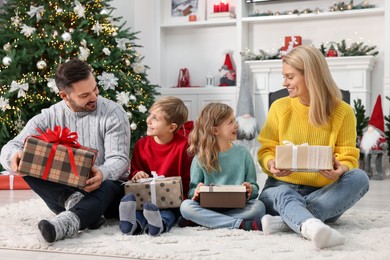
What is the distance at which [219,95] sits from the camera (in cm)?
611

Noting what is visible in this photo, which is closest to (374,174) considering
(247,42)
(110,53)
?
(247,42)

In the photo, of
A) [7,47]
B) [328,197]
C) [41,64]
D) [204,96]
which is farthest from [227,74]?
[328,197]

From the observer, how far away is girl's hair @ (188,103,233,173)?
8.38ft

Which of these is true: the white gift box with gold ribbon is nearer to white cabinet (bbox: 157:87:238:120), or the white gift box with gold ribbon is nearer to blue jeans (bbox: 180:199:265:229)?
blue jeans (bbox: 180:199:265:229)

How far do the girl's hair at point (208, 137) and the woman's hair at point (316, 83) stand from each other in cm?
38

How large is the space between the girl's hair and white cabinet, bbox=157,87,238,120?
340 centimetres

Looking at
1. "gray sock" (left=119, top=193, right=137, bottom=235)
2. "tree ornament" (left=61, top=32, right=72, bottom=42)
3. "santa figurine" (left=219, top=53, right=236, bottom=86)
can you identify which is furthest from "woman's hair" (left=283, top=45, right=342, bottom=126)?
"santa figurine" (left=219, top=53, right=236, bottom=86)

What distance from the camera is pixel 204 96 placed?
6.13 metres

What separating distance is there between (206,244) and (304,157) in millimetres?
524

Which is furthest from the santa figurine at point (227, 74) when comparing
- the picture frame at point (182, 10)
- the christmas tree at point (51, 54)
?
the christmas tree at point (51, 54)

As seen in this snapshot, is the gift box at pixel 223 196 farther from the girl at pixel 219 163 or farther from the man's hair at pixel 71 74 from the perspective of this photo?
the man's hair at pixel 71 74

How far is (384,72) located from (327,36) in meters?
0.70

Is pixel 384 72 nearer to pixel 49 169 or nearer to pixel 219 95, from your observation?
pixel 219 95

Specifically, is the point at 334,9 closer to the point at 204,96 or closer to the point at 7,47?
the point at 204,96
